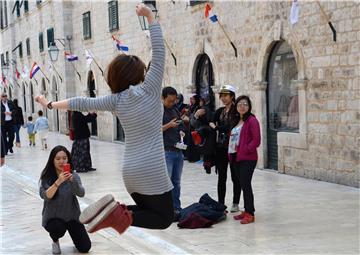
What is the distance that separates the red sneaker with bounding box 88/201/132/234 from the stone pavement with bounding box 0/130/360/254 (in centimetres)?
242

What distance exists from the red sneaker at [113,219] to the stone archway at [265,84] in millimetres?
7782

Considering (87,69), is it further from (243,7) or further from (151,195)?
(151,195)

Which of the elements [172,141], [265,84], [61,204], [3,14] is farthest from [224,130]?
[3,14]

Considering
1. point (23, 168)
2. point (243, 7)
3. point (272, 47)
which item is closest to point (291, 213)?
point (272, 47)

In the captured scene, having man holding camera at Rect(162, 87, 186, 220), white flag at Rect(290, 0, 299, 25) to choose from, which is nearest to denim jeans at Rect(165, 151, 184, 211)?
man holding camera at Rect(162, 87, 186, 220)

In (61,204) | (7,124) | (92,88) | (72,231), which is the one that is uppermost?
(92,88)

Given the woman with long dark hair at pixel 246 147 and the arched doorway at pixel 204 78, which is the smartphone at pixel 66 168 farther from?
the arched doorway at pixel 204 78

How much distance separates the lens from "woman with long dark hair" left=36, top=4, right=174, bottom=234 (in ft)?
11.2

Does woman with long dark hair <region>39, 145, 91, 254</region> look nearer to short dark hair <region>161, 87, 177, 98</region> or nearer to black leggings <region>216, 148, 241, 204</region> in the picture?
short dark hair <region>161, 87, 177, 98</region>

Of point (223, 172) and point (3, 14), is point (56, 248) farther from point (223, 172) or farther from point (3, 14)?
point (3, 14)

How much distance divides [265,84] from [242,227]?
19.2 feet

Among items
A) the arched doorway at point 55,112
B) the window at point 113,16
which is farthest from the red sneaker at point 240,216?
the arched doorway at point 55,112

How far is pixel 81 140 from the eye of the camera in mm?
12414

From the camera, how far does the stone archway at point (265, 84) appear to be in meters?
10.8
